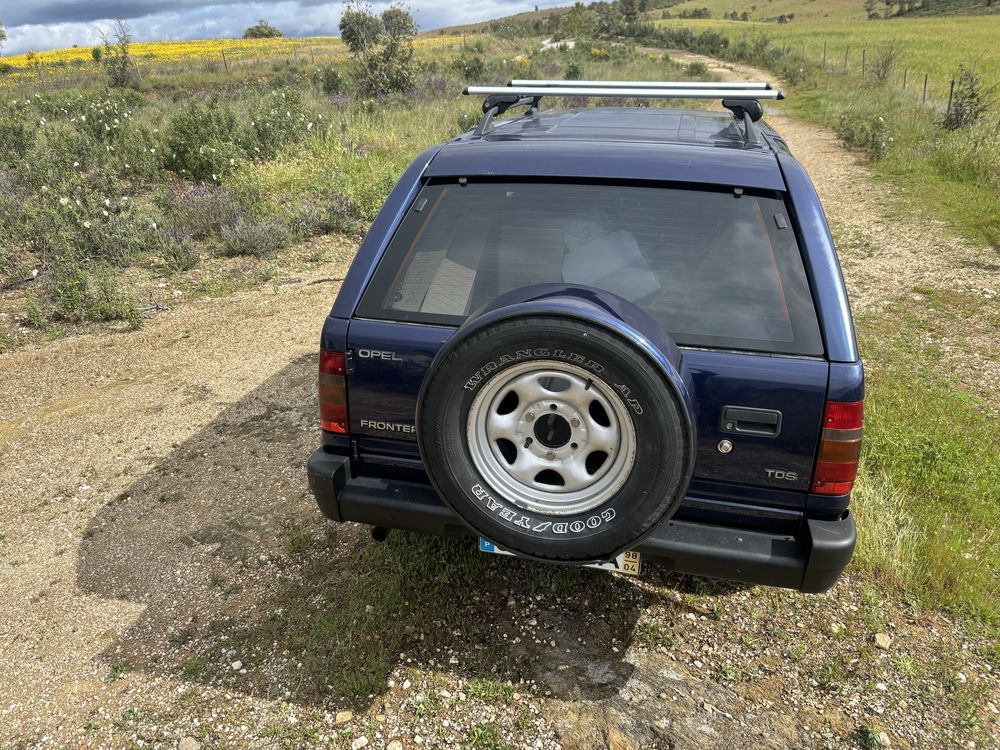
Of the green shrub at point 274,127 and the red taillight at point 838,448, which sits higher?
the green shrub at point 274,127

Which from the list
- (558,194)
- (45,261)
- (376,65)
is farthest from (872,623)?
(376,65)

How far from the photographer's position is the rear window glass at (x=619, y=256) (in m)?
2.26

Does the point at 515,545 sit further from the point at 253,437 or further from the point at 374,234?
the point at 253,437

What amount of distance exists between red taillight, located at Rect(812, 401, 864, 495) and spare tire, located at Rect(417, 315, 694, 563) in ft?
1.62

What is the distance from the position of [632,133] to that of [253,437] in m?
2.97

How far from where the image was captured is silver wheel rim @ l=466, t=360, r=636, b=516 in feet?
6.84

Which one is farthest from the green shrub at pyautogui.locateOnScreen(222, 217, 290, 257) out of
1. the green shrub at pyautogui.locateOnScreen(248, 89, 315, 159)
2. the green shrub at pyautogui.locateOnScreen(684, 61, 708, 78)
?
the green shrub at pyautogui.locateOnScreen(684, 61, 708, 78)

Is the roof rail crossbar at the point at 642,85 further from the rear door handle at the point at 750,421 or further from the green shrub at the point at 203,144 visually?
the green shrub at the point at 203,144

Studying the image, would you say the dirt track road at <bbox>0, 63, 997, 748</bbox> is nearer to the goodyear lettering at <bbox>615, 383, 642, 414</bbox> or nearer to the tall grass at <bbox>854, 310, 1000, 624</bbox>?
the tall grass at <bbox>854, 310, 1000, 624</bbox>

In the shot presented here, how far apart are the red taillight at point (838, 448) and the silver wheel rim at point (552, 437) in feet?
2.09

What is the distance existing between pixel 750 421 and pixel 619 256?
744 millimetres

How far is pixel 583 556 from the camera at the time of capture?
214 cm

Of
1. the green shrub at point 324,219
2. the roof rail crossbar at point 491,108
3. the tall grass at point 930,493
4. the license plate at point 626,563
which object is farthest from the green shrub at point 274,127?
the license plate at point 626,563

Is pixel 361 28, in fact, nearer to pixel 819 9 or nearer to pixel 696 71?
pixel 696 71
